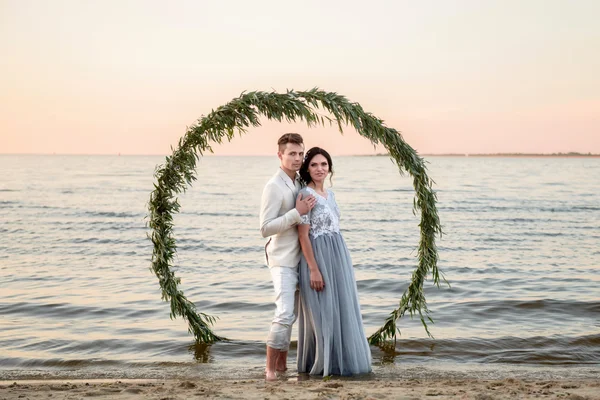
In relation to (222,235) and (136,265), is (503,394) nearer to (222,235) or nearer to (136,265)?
(136,265)

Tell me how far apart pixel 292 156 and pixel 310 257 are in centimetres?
102

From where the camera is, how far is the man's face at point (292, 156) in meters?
6.01

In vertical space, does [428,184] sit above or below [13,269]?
above

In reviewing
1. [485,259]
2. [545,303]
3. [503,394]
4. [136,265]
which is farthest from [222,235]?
[503,394]

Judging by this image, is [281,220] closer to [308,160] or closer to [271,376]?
[308,160]

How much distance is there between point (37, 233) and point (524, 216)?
728 inches

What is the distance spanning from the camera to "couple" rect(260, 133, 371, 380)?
597 centimetres

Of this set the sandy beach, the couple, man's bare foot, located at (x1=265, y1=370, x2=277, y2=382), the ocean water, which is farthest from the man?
the ocean water

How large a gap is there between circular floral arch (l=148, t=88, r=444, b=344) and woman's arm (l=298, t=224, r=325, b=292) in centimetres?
123

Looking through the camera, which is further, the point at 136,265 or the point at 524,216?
the point at 524,216

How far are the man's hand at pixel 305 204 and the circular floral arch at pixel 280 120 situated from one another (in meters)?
0.99

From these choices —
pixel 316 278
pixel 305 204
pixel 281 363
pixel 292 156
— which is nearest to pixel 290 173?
pixel 292 156

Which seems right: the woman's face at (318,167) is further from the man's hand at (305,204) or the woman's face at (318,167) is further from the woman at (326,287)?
the man's hand at (305,204)

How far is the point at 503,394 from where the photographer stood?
5125mm
